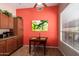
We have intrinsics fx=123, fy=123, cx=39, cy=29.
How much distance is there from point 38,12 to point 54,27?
46.6 inches

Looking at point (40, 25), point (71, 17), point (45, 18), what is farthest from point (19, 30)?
point (71, 17)

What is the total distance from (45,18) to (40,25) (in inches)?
19.2

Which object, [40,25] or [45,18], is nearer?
[40,25]

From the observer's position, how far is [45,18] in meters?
6.68

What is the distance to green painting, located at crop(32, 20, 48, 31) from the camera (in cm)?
651

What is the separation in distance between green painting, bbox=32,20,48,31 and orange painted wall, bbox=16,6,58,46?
0.54ft

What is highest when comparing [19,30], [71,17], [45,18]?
[45,18]

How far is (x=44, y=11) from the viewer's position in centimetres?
669

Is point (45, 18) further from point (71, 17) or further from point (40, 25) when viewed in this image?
point (71, 17)

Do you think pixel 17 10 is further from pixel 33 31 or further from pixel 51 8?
pixel 51 8

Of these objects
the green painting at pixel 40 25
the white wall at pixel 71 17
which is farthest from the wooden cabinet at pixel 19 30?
the white wall at pixel 71 17

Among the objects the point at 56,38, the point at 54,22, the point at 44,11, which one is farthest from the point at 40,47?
the point at 44,11

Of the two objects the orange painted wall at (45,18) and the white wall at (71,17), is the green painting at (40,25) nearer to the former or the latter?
the orange painted wall at (45,18)

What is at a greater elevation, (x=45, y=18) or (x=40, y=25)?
(x=45, y=18)
